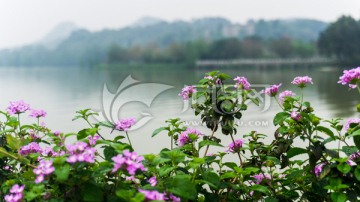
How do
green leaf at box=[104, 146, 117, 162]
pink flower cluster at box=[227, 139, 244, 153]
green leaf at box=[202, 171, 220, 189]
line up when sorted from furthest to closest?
pink flower cluster at box=[227, 139, 244, 153] → green leaf at box=[202, 171, 220, 189] → green leaf at box=[104, 146, 117, 162]

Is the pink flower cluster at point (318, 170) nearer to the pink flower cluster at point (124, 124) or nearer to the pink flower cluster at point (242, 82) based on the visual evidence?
the pink flower cluster at point (242, 82)

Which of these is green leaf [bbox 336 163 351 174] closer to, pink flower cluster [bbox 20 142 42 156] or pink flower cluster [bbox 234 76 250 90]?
pink flower cluster [bbox 234 76 250 90]

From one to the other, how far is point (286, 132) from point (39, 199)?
92 cm

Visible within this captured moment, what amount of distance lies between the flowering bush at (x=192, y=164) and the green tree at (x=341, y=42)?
143ft

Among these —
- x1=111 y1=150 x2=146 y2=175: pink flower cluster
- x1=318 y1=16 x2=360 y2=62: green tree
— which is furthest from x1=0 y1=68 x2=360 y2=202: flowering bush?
x1=318 y1=16 x2=360 y2=62: green tree

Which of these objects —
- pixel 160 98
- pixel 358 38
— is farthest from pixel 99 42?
pixel 160 98

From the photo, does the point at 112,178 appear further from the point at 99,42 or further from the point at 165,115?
the point at 99,42

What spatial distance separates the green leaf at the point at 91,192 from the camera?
45.1 inches

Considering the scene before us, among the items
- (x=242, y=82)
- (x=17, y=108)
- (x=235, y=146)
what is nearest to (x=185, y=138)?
(x=235, y=146)

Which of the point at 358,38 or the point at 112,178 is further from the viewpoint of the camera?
the point at 358,38

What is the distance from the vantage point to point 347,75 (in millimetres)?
1589

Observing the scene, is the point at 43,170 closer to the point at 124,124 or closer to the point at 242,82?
the point at 124,124

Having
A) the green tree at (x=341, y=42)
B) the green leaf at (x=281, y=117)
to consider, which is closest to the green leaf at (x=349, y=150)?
the green leaf at (x=281, y=117)

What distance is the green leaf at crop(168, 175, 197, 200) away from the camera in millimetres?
1146
